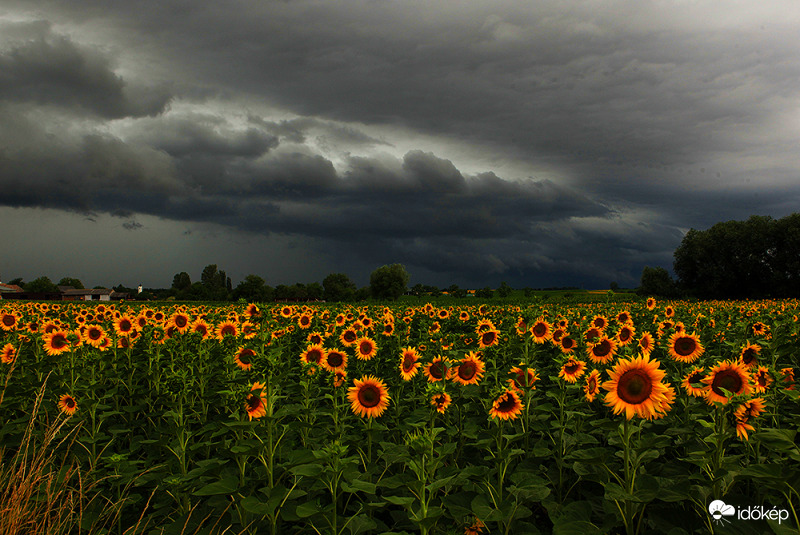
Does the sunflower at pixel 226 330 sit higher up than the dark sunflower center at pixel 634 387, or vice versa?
the dark sunflower center at pixel 634 387

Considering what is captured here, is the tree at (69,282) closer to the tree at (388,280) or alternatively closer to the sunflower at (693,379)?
the tree at (388,280)

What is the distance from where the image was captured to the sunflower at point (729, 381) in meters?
4.25

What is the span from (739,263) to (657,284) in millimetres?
11537

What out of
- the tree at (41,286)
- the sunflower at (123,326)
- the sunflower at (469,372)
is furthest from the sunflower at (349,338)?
the tree at (41,286)

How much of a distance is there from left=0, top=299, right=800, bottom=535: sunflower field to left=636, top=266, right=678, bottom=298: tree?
73790 mm

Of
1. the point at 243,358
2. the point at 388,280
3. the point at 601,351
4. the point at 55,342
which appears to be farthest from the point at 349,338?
the point at 388,280

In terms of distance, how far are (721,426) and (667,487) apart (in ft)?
2.41

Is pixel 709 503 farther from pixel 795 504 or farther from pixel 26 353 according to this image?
pixel 26 353

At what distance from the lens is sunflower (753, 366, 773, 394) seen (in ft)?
16.8

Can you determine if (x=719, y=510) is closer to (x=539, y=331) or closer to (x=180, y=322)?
(x=539, y=331)

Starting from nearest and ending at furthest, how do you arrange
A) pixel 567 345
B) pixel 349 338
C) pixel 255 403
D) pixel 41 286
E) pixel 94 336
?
1. pixel 255 403
2. pixel 567 345
3. pixel 349 338
4. pixel 94 336
5. pixel 41 286

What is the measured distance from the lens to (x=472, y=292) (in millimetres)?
31766

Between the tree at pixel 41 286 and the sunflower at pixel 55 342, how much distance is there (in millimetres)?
128032

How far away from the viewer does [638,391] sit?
13.3 ft
